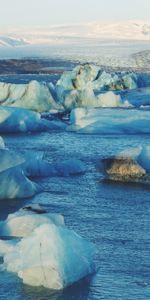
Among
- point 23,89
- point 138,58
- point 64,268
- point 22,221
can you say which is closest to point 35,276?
point 64,268

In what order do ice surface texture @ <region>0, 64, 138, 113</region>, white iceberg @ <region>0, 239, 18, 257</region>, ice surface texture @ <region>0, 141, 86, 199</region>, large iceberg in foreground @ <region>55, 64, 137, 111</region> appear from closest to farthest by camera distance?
white iceberg @ <region>0, 239, 18, 257</region> → ice surface texture @ <region>0, 141, 86, 199</region> → ice surface texture @ <region>0, 64, 138, 113</region> → large iceberg in foreground @ <region>55, 64, 137, 111</region>

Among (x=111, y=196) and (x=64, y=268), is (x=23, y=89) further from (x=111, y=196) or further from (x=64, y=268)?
(x=64, y=268)

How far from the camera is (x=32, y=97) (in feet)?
65.4

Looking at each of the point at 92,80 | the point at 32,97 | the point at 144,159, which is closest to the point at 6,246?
the point at 144,159

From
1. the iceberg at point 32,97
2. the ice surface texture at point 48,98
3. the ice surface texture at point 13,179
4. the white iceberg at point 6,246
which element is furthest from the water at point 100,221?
the ice surface texture at point 48,98

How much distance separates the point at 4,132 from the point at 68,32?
154565mm

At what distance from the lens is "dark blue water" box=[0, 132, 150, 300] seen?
579cm

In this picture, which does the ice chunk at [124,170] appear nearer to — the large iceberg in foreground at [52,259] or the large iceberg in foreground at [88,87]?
the large iceberg in foreground at [52,259]

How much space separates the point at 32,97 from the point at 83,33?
14930 cm

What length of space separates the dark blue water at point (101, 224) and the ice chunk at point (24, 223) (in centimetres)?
42

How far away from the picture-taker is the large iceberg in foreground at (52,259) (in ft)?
19.0

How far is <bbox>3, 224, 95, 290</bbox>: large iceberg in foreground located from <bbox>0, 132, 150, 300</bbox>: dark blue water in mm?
76

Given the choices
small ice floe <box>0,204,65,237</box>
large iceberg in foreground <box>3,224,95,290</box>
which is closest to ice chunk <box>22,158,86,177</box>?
small ice floe <box>0,204,65,237</box>

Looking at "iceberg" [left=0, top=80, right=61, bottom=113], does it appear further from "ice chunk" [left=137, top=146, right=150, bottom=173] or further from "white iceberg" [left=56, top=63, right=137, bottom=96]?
"ice chunk" [left=137, top=146, right=150, bottom=173]
